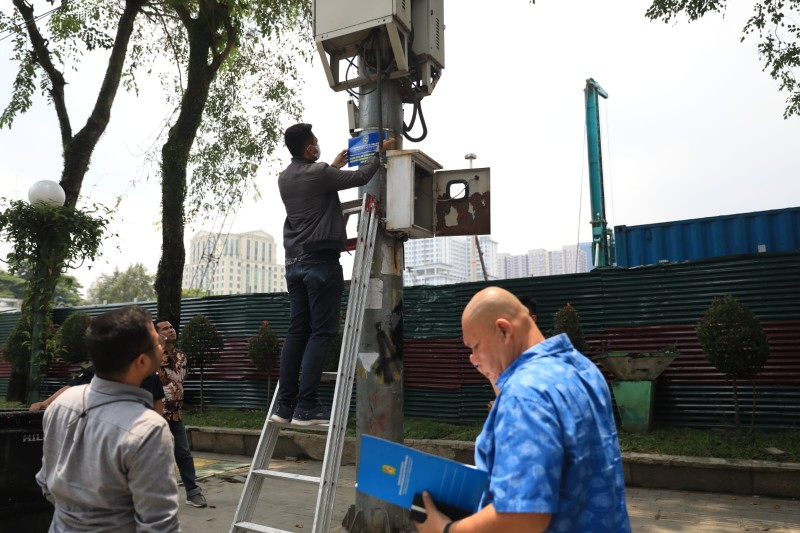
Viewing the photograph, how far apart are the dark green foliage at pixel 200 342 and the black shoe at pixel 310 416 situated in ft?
27.1

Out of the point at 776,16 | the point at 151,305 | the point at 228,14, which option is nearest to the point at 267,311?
the point at 151,305

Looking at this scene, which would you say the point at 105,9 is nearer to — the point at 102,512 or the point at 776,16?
the point at 776,16

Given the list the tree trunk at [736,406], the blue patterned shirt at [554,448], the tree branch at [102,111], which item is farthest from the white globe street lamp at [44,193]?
the tree trunk at [736,406]

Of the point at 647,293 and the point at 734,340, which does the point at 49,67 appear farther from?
the point at 734,340

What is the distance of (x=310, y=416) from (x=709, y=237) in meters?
11.1

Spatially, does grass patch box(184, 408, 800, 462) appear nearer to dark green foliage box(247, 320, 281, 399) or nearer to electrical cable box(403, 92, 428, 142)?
dark green foliage box(247, 320, 281, 399)

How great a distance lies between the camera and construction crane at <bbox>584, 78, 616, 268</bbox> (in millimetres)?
18000

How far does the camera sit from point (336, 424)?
12.5ft

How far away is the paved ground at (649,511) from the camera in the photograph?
5406 millimetres

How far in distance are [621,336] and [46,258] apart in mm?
8591

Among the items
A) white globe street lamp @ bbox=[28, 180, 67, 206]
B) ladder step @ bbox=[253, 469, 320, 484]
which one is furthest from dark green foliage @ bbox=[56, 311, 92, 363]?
ladder step @ bbox=[253, 469, 320, 484]

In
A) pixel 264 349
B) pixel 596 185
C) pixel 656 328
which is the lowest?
pixel 264 349

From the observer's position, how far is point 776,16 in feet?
29.0

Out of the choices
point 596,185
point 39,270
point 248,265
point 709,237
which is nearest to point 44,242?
point 39,270
